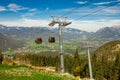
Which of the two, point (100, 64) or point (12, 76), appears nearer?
point (12, 76)

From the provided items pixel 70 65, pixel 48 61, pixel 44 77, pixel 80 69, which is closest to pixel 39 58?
pixel 48 61

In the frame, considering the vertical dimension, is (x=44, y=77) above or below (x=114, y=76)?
above

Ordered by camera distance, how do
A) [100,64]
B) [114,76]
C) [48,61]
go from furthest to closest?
[48,61] → [100,64] → [114,76]

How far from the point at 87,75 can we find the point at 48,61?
65130 millimetres

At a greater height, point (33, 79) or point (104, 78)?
point (33, 79)

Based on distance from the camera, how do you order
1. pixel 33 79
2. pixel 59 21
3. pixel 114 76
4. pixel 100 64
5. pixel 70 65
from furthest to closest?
1. pixel 70 65
2. pixel 100 64
3. pixel 114 76
4. pixel 59 21
5. pixel 33 79

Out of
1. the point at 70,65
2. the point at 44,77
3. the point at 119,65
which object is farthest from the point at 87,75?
the point at 44,77

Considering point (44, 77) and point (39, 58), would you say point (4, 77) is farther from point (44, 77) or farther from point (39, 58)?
point (39, 58)

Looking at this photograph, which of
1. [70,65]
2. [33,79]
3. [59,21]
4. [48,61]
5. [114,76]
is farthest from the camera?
[48,61]

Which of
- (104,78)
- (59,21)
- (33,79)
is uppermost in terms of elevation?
(59,21)

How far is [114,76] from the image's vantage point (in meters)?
125

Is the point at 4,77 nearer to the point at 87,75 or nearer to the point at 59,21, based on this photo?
the point at 59,21

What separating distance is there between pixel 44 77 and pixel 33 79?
6.72ft

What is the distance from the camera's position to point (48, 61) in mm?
190500
